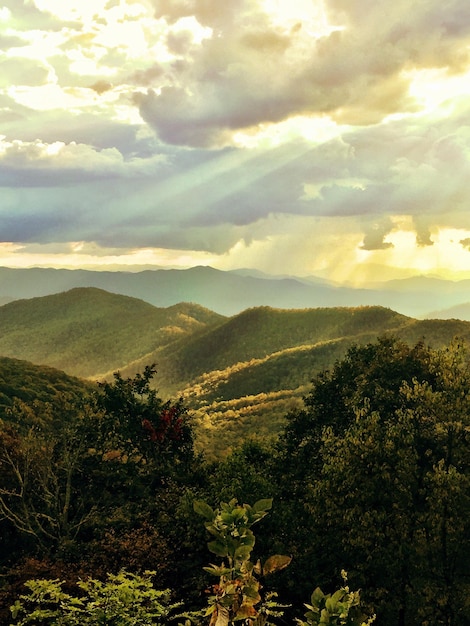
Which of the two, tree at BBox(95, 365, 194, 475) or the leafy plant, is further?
tree at BBox(95, 365, 194, 475)

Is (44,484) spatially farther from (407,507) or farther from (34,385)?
(34,385)

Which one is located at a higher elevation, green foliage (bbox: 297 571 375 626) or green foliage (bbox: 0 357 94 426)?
green foliage (bbox: 297 571 375 626)

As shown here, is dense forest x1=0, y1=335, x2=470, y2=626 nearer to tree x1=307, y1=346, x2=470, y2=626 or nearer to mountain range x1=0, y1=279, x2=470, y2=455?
tree x1=307, y1=346, x2=470, y2=626

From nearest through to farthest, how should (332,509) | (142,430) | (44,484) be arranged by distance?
1. (332,509)
2. (44,484)
3. (142,430)

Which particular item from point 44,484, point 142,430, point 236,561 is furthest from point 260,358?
point 236,561

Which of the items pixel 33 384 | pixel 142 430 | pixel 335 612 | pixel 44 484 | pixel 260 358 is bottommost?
pixel 44 484

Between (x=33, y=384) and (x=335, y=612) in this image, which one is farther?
(x=33, y=384)

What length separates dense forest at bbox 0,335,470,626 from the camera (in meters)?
19.9

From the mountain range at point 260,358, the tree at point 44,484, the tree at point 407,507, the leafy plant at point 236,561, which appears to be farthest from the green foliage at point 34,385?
the leafy plant at point 236,561

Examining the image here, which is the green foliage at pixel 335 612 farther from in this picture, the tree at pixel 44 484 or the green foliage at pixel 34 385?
the green foliage at pixel 34 385

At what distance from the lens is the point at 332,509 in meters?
21.2

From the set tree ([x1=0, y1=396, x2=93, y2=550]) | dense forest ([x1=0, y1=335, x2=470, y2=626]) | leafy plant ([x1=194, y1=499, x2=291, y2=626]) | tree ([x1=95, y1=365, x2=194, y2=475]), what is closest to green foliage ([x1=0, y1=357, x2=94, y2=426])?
tree ([x1=95, y1=365, x2=194, y2=475])

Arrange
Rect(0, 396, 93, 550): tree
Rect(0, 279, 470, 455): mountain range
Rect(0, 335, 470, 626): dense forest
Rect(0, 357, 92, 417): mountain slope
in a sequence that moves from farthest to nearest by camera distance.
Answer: Rect(0, 279, 470, 455): mountain range < Rect(0, 357, 92, 417): mountain slope < Rect(0, 396, 93, 550): tree < Rect(0, 335, 470, 626): dense forest

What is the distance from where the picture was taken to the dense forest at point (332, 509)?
782 inches
